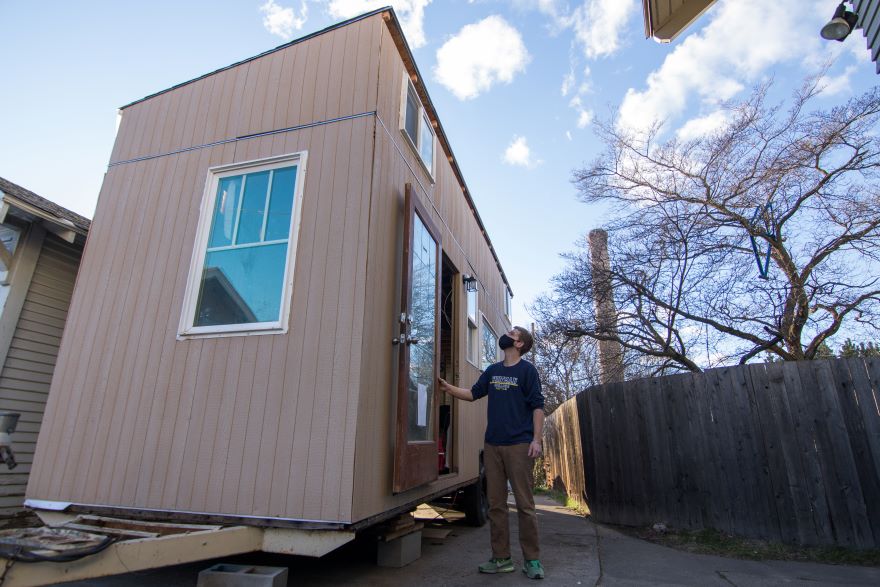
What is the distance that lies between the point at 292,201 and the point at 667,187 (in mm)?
8091

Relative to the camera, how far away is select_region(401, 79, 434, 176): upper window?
4.27 metres

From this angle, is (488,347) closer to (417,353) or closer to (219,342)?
(417,353)

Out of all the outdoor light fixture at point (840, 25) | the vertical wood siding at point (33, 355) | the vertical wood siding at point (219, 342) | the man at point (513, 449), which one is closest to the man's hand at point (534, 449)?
the man at point (513, 449)

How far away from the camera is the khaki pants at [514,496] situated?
326cm

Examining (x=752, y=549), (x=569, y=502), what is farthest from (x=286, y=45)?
(x=569, y=502)

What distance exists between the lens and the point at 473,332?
6832mm

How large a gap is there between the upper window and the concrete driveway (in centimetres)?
342

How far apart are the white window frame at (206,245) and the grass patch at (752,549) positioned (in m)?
4.20

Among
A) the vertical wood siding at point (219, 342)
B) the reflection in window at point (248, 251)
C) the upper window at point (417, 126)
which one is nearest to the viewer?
the vertical wood siding at point (219, 342)

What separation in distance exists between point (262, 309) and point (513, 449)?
197 centimetres

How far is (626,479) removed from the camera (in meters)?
5.63

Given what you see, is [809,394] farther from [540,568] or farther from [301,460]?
[301,460]

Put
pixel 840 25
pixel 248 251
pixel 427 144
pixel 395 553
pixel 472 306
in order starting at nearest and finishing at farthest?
1. pixel 248 251
2. pixel 395 553
3. pixel 840 25
4. pixel 427 144
5. pixel 472 306

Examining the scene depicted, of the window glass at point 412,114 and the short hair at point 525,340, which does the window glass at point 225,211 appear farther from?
the short hair at point 525,340
